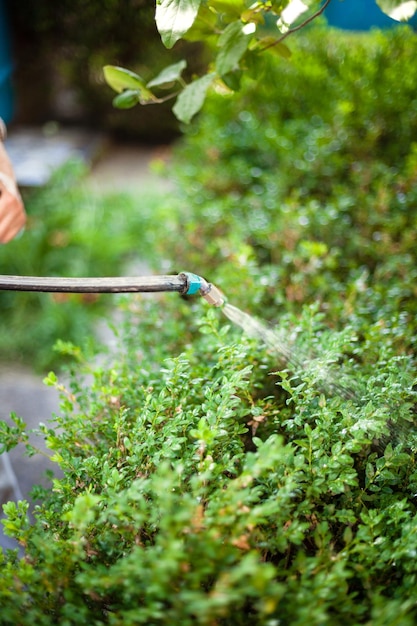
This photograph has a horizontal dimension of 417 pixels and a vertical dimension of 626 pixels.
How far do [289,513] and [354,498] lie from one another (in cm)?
20

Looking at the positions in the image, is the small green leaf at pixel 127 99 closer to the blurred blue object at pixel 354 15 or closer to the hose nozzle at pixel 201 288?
the hose nozzle at pixel 201 288

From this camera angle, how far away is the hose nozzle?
1.58 metres

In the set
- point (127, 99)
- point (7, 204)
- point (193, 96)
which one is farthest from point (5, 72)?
point (193, 96)

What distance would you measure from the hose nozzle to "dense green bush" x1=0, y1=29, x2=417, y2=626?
3.3 inches

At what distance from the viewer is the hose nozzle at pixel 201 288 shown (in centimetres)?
158

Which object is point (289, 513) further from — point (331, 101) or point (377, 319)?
point (331, 101)

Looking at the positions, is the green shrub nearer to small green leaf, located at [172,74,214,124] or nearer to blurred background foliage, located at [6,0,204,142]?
small green leaf, located at [172,74,214,124]

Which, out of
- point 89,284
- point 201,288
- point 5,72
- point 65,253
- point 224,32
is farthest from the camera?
point 5,72

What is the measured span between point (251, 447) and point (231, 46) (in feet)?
3.87

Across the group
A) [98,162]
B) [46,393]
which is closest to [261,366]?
[46,393]

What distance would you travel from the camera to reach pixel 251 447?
169 centimetres

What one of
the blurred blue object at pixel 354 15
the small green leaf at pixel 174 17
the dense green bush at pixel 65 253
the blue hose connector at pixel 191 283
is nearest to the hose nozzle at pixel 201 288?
the blue hose connector at pixel 191 283

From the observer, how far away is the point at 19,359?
11.9 ft

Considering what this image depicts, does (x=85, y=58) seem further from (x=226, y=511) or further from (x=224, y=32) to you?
(x=226, y=511)
